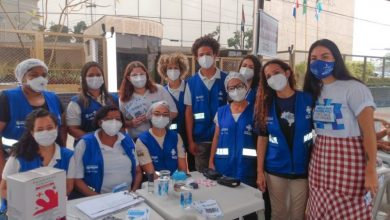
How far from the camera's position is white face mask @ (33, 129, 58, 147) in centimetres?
214

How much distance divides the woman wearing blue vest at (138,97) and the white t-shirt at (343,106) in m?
1.42

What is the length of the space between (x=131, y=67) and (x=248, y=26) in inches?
812

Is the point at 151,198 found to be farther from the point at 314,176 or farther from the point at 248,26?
the point at 248,26

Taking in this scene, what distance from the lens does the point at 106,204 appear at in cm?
183

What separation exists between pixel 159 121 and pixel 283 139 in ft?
3.36

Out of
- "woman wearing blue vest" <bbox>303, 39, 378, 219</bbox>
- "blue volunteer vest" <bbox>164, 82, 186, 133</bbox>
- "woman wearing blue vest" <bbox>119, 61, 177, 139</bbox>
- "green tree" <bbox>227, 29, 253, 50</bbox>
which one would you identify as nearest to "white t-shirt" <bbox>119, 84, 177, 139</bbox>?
"woman wearing blue vest" <bbox>119, 61, 177, 139</bbox>

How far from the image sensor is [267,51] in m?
3.62

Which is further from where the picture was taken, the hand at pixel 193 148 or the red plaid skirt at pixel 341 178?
the hand at pixel 193 148

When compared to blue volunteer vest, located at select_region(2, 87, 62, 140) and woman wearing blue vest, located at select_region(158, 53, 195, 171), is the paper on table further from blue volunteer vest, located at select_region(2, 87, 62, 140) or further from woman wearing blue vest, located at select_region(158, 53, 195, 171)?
woman wearing blue vest, located at select_region(158, 53, 195, 171)

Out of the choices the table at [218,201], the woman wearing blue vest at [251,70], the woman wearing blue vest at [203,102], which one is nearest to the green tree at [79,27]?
the woman wearing blue vest at [203,102]

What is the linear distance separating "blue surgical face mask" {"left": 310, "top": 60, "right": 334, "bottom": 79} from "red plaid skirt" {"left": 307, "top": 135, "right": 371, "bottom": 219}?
1.42ft

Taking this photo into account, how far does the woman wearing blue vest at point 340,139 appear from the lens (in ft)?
6.82

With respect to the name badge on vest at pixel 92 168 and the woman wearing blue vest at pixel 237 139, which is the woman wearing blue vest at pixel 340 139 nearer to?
the woman wearing blue vest at pixel 237 139

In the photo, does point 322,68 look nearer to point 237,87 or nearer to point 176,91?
point 237,87
